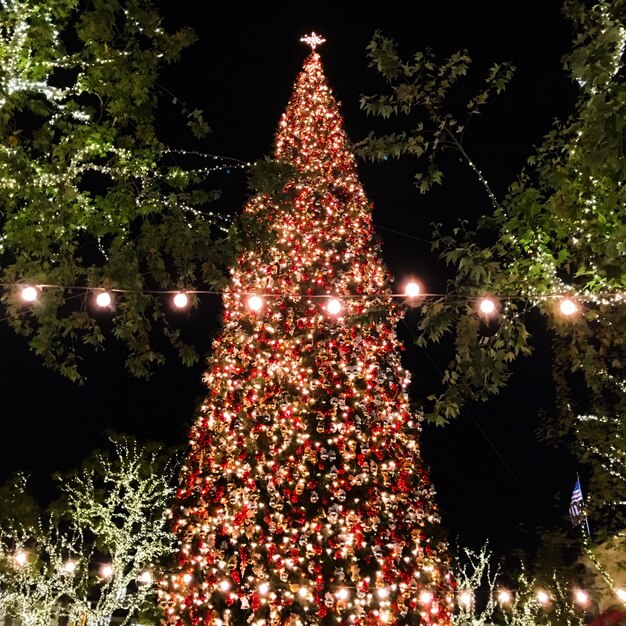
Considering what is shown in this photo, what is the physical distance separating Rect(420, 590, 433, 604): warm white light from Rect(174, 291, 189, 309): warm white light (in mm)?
4185

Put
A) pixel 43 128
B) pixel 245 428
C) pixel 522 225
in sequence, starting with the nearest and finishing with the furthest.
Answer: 1. pixel 522 225
2. pixel 43 128
3. pixel 245 428

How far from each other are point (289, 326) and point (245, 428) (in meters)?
1.52

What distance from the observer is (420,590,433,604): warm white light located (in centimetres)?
631

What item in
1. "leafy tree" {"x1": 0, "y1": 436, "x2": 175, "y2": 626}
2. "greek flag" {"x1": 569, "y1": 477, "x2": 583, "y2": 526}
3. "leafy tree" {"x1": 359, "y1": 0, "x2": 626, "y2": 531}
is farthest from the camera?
"greek flag" {"x1": 569, "y1": 477, "x2": 583, "y2": 526}

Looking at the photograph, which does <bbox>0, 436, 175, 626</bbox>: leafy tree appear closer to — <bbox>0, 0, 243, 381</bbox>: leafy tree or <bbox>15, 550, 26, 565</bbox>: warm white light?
<bbox>15, 550, 26, 565</bbox>: warm white light

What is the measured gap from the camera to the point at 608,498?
12.5 m

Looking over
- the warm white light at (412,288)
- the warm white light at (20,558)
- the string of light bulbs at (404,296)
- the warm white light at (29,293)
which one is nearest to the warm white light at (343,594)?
the string of light bulbs at (404,296)

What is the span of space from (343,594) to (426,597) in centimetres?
97

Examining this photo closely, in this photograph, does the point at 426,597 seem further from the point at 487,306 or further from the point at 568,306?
the point at 568,306

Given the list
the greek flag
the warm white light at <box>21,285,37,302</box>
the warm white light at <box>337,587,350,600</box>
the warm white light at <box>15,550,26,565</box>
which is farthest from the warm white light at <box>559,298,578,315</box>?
the warm white light at <box>15,550,26,565</box>

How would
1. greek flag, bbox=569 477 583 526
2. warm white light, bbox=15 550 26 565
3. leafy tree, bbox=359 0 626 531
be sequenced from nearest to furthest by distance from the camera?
leafy tree, bbox=359 0 626 531 → warm white light, bbox=15 550 26 565 → greek flag, bbox=569 477 583 526

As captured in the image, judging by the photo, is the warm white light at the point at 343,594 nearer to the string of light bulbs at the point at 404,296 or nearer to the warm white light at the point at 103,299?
the string of light bulbs at the point at 404,296

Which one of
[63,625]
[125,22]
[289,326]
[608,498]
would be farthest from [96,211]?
[63,625]

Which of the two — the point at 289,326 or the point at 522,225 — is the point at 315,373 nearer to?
the point at 289,326
